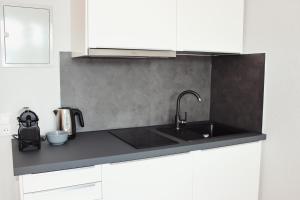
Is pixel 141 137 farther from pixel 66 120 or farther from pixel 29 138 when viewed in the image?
pixel 29 138

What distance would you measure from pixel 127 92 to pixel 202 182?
0.88 meters

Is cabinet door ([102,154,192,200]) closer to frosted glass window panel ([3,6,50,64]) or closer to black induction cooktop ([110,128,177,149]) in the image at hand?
black induction cooktop ([110,128,177,149])

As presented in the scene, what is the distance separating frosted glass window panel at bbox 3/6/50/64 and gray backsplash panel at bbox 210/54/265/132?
4.72 feet

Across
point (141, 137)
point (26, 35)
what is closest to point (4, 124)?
point (26, 35)

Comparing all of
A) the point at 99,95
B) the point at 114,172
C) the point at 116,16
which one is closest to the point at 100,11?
the point at 116,16

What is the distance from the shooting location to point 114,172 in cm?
166

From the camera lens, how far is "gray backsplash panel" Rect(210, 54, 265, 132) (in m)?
2.22

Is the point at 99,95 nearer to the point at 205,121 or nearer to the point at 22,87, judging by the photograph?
the point at 22,87

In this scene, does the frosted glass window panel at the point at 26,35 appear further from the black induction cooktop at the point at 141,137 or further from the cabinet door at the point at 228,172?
the cabinet door at the point at 228,172

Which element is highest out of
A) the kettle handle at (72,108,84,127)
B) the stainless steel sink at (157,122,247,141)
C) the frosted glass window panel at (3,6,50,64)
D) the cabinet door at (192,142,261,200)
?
the frosted glass window panel at (3,6,50,64)

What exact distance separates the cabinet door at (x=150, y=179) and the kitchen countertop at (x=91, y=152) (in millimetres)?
50

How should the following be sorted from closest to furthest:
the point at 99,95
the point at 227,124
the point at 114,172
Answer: the point at 114,172
the point at 99,95
the point at 227,124

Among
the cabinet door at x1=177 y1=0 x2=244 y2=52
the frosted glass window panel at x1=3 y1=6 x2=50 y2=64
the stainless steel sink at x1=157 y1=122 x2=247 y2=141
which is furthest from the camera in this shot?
the stainless steel sink at x1=157 y1=122 x2=247 y2=141

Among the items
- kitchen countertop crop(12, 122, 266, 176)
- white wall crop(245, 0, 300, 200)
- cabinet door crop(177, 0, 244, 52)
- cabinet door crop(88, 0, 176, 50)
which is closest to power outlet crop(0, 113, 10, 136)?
kitchen countertop crop(12, 122, 266, 176)
